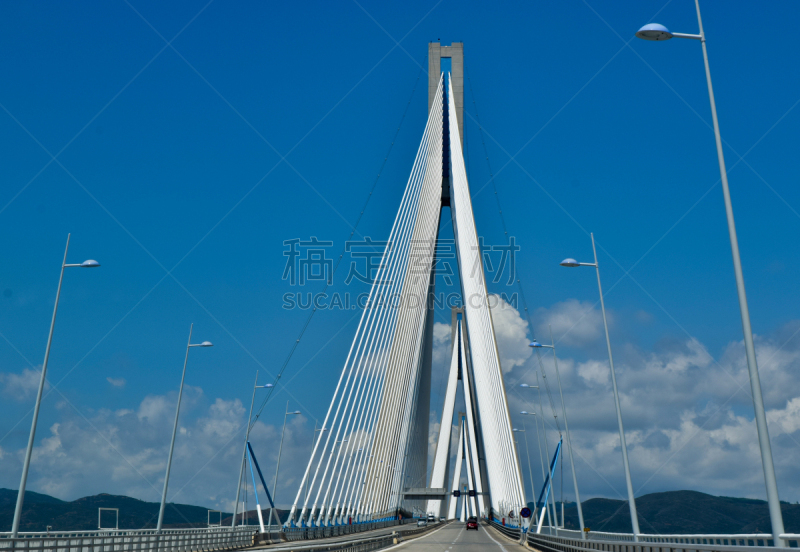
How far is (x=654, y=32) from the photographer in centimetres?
1237

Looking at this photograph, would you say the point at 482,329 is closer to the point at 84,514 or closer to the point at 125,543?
the point at 125,543

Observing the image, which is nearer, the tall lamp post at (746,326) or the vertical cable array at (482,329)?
the tall lamp post at (746,326)

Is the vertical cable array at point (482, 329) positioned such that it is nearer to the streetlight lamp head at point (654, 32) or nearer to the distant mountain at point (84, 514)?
the streetlight lamp head at point (654, 32)

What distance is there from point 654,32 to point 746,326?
449cm

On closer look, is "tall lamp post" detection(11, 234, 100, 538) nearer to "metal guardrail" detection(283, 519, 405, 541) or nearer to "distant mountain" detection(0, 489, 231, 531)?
"metal guardrail" detection(283, 519, 405, 541)

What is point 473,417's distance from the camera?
88938 mm

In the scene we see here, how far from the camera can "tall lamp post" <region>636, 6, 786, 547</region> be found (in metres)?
9.96

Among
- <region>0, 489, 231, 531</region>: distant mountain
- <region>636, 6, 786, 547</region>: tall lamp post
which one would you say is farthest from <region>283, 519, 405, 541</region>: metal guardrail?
<region>0, 489, 231, 531</region>: distant mountain

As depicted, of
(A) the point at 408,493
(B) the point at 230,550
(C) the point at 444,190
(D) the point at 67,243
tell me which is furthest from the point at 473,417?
(D) the point at 67,243

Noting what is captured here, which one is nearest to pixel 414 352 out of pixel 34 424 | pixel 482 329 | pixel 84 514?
pixel 482 329

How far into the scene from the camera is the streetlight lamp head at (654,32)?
12352 mm

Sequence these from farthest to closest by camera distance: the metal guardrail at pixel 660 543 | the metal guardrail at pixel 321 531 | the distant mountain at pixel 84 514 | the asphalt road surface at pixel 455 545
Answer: the distant mountain at pixel 84 514 < the metal guardrail at pixel 321 531 < the asphalt road surface at pixel 455 545 < the metal guardrail at pixel 660 543

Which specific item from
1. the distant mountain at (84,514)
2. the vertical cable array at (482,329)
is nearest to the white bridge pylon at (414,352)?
the vertical cable array at (482,329)

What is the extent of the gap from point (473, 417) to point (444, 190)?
136ft
